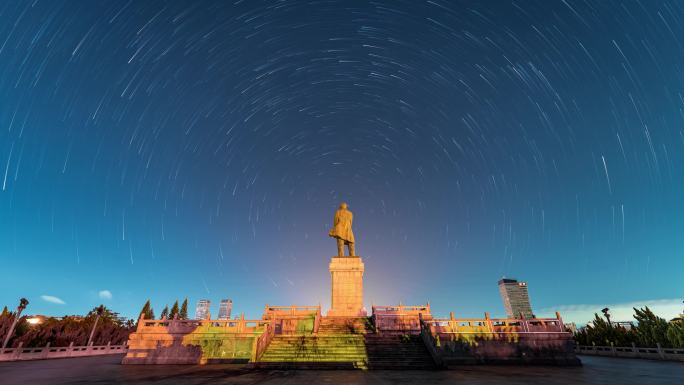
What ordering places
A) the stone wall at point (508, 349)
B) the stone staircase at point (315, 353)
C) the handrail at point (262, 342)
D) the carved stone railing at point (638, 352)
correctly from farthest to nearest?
the carved stone railing at point (638, 352), the stone wall at point (508, 349), the handrail at point (262, 342), the stone staircase at point (315, 353)

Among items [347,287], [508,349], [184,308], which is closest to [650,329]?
[508,349]

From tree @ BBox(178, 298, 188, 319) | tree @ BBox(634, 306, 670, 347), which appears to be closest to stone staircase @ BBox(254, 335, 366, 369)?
tree @ BBox(634, 306, 670, 347)

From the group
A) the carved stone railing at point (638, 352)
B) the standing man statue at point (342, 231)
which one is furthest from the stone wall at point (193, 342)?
the carved stone railing at point (638, 352)

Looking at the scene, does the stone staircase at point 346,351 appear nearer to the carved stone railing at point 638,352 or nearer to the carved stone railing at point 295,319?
the carved stone railing at point 295,319

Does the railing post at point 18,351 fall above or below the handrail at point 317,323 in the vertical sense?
below

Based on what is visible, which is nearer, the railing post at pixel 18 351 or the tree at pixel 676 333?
the tree at pixel 676 333

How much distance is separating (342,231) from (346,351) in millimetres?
13622

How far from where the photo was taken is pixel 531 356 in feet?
64.7

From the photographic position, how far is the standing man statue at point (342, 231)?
30984 mm

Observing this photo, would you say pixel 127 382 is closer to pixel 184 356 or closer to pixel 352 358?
pixel 184 356

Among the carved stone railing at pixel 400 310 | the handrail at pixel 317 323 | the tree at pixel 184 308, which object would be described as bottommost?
the handrail at pixel 317 323

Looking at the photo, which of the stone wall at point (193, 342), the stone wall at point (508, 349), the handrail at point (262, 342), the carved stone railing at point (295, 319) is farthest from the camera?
the carved stone railing at point (295, 319)

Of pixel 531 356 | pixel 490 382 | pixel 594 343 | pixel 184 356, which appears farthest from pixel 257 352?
pixel 594 343

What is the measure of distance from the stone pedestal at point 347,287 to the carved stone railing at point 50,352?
23.4 meters
